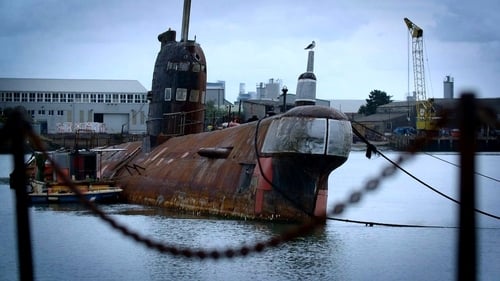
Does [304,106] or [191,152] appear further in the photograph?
[191,152]

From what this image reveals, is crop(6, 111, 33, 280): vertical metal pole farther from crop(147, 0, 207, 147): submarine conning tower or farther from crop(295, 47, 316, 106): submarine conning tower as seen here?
crop(147, 0, 207, 147): submarine conning tower

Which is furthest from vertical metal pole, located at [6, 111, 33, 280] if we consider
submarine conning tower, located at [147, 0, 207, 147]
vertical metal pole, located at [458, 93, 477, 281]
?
submarine conning tower, located at [147, 0, 207, 147]

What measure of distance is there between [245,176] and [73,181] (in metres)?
11.1

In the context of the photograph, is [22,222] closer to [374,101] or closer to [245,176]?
[245,176]

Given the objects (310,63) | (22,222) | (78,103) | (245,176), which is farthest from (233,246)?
(78,103)

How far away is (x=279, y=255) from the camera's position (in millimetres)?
17766

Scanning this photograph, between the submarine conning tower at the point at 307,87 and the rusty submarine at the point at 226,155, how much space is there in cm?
3

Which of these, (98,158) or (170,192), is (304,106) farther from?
(98,158)

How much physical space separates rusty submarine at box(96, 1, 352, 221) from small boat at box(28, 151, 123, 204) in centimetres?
100

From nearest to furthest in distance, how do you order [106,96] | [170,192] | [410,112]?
[170,192] → [106,96] → [410,112]

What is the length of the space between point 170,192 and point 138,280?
11.8m

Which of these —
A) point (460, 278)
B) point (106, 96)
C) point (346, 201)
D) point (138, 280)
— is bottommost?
point (138, 280)

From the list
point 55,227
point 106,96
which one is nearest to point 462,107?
point 55,227

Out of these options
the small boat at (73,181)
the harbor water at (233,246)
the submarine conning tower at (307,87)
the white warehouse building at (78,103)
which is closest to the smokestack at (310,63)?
the submarine conning tower at (307,87)
